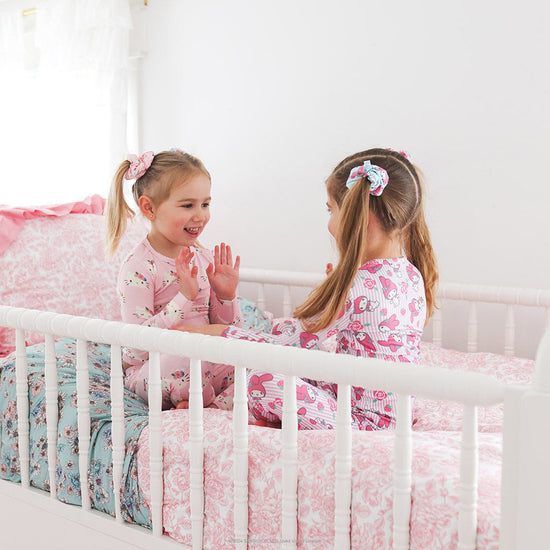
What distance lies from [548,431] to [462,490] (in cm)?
14

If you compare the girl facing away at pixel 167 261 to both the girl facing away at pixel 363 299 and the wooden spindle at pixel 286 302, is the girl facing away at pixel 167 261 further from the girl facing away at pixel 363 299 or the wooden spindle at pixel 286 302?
the wooden spindle at pixel 286 302

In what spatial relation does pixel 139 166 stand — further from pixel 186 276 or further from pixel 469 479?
pixel 469 479

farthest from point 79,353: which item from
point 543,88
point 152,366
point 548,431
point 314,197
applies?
point 543,88

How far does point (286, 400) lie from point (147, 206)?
2.50ft

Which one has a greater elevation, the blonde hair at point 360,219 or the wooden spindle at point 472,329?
the blonde hair at point 360,219

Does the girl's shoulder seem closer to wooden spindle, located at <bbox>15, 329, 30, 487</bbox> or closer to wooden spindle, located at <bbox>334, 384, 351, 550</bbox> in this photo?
wooden spindle, located at <bbox>334, 384, 351, 550</bbox>

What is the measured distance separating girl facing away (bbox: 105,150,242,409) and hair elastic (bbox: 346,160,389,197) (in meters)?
0.36

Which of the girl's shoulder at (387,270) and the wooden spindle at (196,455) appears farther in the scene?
the girl's shoulder at (387,270)

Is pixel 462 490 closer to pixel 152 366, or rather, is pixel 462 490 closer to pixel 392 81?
pixel 152 366

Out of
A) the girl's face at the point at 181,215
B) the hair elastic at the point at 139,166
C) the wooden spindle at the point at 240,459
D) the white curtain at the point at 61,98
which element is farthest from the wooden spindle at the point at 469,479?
Result: the white curtain at the point at 61,98

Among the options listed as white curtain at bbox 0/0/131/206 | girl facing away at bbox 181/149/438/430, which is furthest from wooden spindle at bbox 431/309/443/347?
white curtain at bbox 0/0/131/206

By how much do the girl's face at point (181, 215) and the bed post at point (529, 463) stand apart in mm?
929

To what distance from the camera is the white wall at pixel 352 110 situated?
1860 millimetres

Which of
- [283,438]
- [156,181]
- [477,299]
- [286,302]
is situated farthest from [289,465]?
[286,302]
